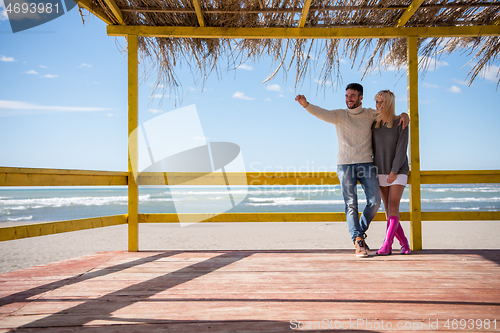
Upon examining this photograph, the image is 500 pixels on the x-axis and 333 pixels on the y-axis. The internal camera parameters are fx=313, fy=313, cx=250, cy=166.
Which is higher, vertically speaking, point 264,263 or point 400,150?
point 400,150

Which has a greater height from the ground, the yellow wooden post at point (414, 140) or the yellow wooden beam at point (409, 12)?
the yellow wooden beam at point (409, 12)

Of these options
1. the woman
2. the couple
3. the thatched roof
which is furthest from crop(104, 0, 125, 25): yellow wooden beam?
the woman

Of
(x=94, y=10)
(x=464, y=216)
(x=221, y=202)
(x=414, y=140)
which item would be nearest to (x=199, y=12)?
(x=94, y=10)

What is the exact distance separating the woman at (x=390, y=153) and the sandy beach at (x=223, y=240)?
11.0ft

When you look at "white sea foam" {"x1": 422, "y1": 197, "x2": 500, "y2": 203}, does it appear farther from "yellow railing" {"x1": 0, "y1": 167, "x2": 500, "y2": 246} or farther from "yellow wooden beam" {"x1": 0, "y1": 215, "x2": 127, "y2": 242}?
"yellow wooden beam" {"x1": 0, "y1": 215, "x2": 127, "y2": 242}

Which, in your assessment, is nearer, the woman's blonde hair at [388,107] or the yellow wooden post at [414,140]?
the woman's blonde hair at [388,107]

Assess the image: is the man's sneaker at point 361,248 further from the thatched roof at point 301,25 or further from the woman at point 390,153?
the thatched roof at point 301,25

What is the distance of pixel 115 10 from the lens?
2.75 m

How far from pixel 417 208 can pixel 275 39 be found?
7.18 ft

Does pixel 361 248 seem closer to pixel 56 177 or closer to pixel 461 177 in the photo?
pixel 461 177

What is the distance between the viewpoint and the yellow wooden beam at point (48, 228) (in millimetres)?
1867

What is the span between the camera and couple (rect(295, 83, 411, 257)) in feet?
8.54

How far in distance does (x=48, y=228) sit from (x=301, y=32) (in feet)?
8.93

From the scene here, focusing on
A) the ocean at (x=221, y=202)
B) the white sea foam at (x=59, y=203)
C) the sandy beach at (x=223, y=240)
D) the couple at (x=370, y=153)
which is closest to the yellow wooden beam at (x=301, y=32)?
the couple at (x=370, y=153)
